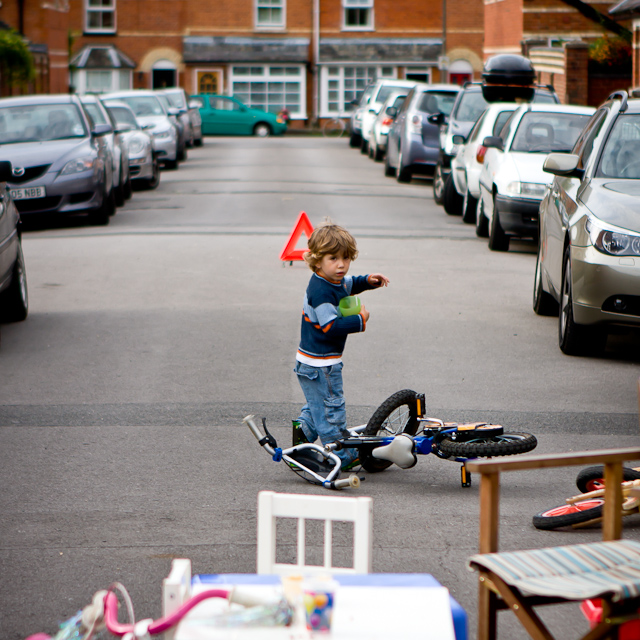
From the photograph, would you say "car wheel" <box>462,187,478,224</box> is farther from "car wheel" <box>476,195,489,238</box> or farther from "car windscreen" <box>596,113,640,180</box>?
"car windscreen" <box>596,113,640,180</box>

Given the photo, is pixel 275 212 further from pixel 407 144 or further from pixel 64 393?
pixel 64 393

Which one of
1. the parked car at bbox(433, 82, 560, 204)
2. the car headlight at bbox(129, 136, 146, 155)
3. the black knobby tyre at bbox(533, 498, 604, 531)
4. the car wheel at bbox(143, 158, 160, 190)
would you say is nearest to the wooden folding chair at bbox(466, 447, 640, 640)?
the black knobby tyre at bbox(533, 498, 604, 531)

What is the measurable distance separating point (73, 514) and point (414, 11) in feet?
184

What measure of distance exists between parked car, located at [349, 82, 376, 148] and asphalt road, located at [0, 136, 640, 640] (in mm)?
19759

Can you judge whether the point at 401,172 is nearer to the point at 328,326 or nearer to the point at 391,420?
the point at 391,420

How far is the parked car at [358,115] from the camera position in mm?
34031

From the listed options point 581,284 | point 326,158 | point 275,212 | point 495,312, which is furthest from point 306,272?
point 326,158

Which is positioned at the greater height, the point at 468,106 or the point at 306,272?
the point at 468,106

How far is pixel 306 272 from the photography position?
12.3 meters

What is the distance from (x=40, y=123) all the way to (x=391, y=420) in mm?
11927

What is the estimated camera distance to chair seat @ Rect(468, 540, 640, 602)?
2.91m

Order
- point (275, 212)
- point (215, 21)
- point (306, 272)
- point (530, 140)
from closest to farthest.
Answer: point (306, 272), point (530, 140), point (275, 212), point (215, 21)

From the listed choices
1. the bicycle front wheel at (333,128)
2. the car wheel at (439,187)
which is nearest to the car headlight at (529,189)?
the car wheel at (439,187)

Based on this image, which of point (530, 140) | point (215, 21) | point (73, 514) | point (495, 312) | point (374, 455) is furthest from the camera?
point (215, 21)
